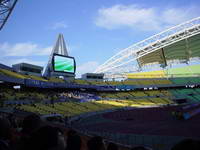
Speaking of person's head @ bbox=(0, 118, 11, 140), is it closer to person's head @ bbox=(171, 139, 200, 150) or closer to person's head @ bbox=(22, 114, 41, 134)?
person's head @ bbox=(22, 114, 41, 134)

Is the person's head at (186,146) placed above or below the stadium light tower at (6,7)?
below

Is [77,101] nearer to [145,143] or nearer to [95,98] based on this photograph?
[95,98]

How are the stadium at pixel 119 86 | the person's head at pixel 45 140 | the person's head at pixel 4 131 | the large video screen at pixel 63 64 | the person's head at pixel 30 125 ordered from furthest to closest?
1. the large video screen at pixel 63 64
2. the stadium at pixel 119 86
3. the person's head at pixel 30 125
4. the person's head at pixel 4 131
5. the person's head at pixel 45 140

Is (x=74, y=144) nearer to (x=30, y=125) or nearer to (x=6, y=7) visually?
(x=30, y=125)

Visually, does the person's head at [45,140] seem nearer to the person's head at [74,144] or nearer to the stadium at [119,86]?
the person's head at [74,144]

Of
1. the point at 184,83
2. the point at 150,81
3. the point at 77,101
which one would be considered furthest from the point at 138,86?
the point at 77,101

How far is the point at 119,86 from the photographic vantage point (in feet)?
220

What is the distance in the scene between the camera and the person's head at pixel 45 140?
2627mm

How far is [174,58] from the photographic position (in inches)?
2940

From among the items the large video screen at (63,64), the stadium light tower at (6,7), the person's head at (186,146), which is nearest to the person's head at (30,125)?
the person's head at (186,146)

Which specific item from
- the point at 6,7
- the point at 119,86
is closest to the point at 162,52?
the point at 119,86

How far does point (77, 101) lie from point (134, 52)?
24.7m

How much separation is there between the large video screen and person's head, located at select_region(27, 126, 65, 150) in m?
47.8

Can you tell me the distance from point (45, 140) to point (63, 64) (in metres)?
49.7
